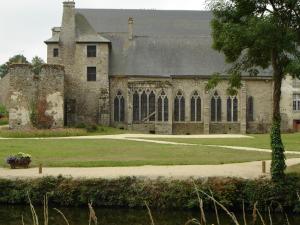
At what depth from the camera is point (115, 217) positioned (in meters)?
16.3

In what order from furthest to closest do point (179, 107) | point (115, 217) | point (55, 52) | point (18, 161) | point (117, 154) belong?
point (179, 107), point (55, 52), point (117, 154), point (18, 161), point (115, 217)

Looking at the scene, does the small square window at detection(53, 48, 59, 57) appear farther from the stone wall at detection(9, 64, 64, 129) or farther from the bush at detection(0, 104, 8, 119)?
the bush at detection(0, 104, 8, 119)

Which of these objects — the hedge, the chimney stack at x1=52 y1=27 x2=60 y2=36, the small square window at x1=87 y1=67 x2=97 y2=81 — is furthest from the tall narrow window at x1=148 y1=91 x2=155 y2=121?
the hedge

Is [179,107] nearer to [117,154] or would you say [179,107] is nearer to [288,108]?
[288,108]

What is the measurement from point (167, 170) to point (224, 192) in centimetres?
337

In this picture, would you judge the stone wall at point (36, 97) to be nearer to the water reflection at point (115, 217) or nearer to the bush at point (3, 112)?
the bush at point (3, 112)

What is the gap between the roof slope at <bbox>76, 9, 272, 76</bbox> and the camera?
51.1m

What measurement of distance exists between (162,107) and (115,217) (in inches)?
1361

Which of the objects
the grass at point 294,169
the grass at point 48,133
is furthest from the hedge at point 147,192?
the grass at point 48,133

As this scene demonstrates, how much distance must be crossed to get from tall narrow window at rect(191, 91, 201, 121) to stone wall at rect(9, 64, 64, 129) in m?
13.5

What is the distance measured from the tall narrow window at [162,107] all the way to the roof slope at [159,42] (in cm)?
240

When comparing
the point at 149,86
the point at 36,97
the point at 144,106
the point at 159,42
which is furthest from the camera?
the point at 159,42

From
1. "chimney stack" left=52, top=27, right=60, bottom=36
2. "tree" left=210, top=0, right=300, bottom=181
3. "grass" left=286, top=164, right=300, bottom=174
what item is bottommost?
"grass" left=286, top=164, right=300, bottom=174

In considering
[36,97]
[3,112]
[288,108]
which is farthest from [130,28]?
[288,108]
